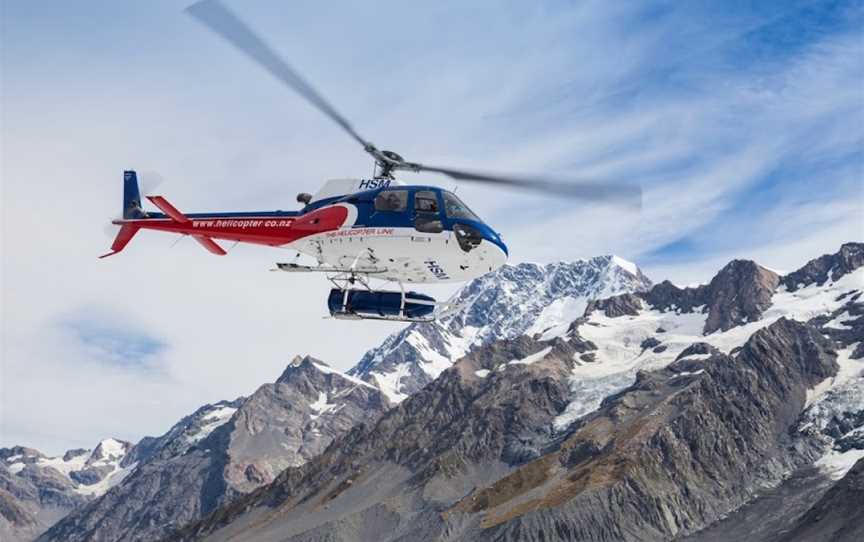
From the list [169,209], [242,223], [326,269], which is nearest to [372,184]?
[326,269]

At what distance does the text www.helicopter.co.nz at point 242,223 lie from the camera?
51.5 meters

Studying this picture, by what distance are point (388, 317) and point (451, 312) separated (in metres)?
3.76

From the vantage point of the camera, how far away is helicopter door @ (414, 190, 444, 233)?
46656 mm

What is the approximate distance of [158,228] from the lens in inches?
2222

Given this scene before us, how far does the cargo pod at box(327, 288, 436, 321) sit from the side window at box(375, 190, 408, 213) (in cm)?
449

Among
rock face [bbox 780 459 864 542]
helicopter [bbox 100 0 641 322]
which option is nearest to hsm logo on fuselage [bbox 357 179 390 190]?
helicopter [bbox 100 0 641 322]

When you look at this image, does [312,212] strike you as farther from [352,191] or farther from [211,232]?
[211,232]

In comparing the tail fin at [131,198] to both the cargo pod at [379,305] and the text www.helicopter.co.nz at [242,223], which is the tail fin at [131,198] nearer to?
the text www.helicopter.co.nz at [242,223]

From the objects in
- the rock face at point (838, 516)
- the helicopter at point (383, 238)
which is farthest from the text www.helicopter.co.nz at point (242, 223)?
the rock face at point (838, 516)

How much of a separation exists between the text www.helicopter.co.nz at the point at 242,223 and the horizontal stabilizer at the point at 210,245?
0.78 metres

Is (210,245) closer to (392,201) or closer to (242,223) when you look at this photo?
(242,223)

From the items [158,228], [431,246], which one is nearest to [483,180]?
[431,246]

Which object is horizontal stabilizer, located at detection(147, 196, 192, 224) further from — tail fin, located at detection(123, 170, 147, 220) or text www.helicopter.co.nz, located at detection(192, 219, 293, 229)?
tail fin, located at detection(123, 170, 147, 220)

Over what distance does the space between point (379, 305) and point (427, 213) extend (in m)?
5.53
